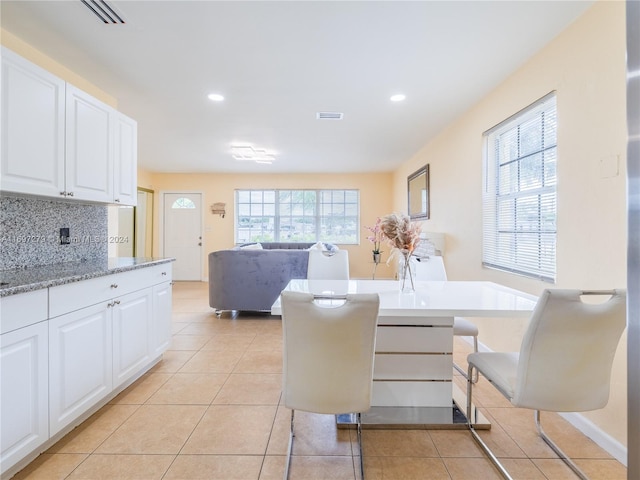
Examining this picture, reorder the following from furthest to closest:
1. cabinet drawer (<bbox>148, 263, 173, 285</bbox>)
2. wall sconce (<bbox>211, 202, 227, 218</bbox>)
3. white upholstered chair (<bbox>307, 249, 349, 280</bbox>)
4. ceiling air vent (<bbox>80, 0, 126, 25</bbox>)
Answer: wall sconce (<bbox>211, 202, 227, 218</bbox>)
white upholstered chair (<bbox>307, 249, 349, 280</bbox>)
cabinet drawer (<bbox>148, 263, 173, 285</bbox>)
ceiling air vent (<bbox>80, 0, 126, 25</bbox>)

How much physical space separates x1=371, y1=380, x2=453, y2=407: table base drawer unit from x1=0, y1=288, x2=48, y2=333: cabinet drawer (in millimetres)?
1810

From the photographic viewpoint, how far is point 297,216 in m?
7.34

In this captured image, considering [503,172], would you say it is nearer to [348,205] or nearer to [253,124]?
[253,124]

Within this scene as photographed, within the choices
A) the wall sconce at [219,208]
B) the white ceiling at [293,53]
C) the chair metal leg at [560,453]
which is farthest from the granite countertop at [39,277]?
the wall sconce at [219,208]

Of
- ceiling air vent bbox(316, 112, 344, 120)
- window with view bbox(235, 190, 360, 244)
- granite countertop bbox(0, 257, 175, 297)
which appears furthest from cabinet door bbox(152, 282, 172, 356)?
window with view bbox(235, 190, 360, 244)

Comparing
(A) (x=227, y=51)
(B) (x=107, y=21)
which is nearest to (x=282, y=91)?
(A) (x=227, y=51)

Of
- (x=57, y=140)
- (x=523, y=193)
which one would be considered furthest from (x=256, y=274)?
(x=523, y=193)

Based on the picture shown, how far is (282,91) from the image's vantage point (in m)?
2.99

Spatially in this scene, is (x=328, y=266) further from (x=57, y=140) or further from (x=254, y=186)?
(x=254, y=186)

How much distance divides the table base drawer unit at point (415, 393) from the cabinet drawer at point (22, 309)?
1810 mm

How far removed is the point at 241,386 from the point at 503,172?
9.46ft

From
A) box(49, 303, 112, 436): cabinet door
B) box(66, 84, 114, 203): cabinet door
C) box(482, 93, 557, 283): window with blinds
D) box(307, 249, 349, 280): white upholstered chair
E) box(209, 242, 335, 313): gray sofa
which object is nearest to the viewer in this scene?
box(49, 303, 112, 436): cabinet door

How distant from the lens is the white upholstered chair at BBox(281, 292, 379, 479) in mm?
1274

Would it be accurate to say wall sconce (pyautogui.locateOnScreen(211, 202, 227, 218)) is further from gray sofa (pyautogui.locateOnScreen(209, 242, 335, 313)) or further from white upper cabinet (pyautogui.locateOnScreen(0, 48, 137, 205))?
white upper cabinet (pyautogui.locateOnScreen(0, 48, 137, 205))
